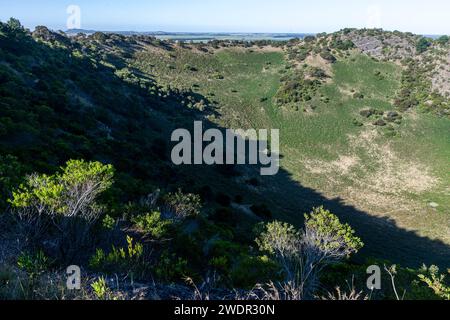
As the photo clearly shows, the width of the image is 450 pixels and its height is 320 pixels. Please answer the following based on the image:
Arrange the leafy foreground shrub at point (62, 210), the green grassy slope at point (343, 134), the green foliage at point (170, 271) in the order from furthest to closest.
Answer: the green grassy slope at point (343, 134) → the green foliage at point (170, 271) → the leafy foreground shrub at point (62, 210)

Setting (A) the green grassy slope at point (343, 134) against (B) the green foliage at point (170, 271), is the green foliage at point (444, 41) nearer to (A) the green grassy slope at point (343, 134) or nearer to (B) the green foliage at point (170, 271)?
(A) the green grassy slope at point (343, 134)

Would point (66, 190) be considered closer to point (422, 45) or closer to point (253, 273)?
point (253, 273)

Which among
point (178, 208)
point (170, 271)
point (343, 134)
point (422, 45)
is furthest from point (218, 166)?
point (422, 45)

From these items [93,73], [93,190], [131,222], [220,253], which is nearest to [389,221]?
[220,253]

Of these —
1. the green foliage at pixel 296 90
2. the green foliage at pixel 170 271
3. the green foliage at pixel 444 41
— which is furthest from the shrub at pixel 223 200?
the green foliage at pixel 444 41
